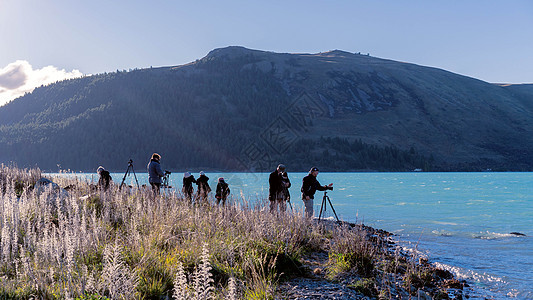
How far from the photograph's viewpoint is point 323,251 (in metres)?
8.24

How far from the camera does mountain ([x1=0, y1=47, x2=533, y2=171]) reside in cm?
12362

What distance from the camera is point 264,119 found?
5861 inches

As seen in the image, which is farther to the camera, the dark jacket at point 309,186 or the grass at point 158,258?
the dark jacket at point 309,186

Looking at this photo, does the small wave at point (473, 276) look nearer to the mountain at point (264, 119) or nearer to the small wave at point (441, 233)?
the small wave at point (441, 233)

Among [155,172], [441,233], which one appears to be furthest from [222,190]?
[441,233]

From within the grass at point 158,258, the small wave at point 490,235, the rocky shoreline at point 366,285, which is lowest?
the small wave at point 490,235

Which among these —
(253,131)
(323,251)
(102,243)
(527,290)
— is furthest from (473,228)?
(253,131)

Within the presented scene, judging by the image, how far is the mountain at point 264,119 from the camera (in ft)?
406

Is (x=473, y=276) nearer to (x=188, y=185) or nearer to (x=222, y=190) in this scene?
(x=222, y=190)

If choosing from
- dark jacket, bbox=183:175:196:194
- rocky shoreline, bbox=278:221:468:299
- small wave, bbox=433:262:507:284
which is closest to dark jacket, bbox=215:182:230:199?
dark jacket, bbox=183:175:196:194

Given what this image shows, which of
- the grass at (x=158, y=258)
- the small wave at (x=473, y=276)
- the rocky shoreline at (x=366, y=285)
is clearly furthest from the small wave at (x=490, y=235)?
the grass at (x=158, y=258)

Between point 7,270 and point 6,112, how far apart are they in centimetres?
19521

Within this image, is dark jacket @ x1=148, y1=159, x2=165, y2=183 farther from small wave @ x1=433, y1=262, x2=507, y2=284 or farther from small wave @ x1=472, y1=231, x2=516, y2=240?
small wave @ x1=472, y1=231, x2=516, y2=240

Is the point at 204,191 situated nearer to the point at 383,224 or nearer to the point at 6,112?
the point at 383,224
